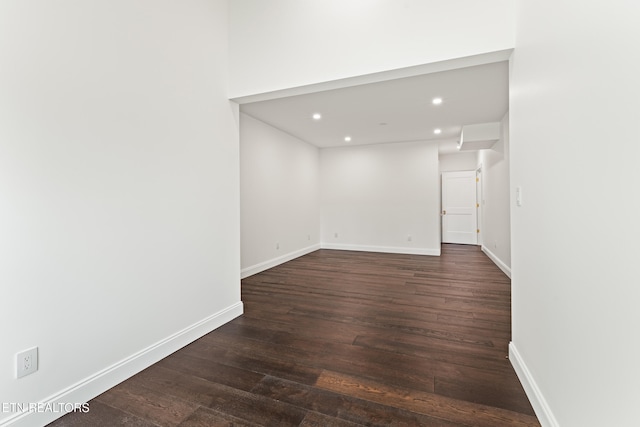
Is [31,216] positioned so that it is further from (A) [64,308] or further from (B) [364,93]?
(B) [364,93]

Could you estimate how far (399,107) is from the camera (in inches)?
154

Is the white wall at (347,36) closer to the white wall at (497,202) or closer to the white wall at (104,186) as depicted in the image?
the white wall at (104,186)

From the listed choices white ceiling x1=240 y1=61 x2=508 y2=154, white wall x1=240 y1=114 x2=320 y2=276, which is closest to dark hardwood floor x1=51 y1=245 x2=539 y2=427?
white wall x1=240 y1=114 x2=320 y2=276

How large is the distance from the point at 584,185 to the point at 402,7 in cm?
182

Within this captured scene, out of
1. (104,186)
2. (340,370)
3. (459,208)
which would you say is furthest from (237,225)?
(459,208)

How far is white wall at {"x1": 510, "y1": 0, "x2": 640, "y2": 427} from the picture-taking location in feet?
2.80

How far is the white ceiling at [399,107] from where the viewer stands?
118 inches

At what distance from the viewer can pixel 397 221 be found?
6508 millimetres

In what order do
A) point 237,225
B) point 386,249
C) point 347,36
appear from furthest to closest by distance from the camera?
point 386,249 < point 237,225 < point 347,36

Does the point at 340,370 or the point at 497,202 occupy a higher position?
the point at 497,202

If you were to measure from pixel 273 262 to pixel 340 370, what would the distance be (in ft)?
11.0

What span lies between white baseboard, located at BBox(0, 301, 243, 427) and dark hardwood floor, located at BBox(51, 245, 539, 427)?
0.05 metres

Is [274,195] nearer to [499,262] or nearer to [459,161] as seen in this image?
[499,262]

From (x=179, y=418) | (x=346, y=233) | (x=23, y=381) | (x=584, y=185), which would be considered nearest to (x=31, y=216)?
(x=23, y=381)
